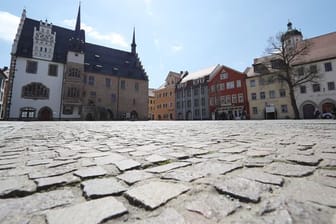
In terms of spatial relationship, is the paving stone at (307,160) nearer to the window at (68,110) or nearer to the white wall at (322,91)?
the white wall at (322,91)

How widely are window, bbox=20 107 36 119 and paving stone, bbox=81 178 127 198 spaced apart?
33431 millimetres

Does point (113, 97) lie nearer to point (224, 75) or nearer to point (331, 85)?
point (224, 75)

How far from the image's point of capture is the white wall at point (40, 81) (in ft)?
89.1

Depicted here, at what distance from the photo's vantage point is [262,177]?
1.43 meters

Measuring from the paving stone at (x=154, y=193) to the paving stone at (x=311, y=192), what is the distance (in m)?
0.66

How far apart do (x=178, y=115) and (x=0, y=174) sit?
4319 cm

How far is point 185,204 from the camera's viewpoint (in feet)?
3.41

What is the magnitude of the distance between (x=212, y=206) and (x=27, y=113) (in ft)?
113

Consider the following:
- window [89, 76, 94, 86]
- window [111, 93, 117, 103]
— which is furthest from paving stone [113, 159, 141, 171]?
window [111, 93, 117, 103]

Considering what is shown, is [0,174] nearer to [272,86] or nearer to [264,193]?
[264,193]

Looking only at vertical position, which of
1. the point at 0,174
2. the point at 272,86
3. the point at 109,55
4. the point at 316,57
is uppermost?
the point at 109,55

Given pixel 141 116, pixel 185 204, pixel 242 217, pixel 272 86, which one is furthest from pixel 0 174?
pixel 141 116

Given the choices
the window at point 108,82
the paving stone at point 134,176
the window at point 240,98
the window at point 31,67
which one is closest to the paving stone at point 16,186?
the paving stone at point 134,176

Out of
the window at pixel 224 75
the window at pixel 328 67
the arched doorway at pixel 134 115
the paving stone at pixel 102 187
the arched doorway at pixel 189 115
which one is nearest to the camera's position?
the paving stone at pixel 102 187
